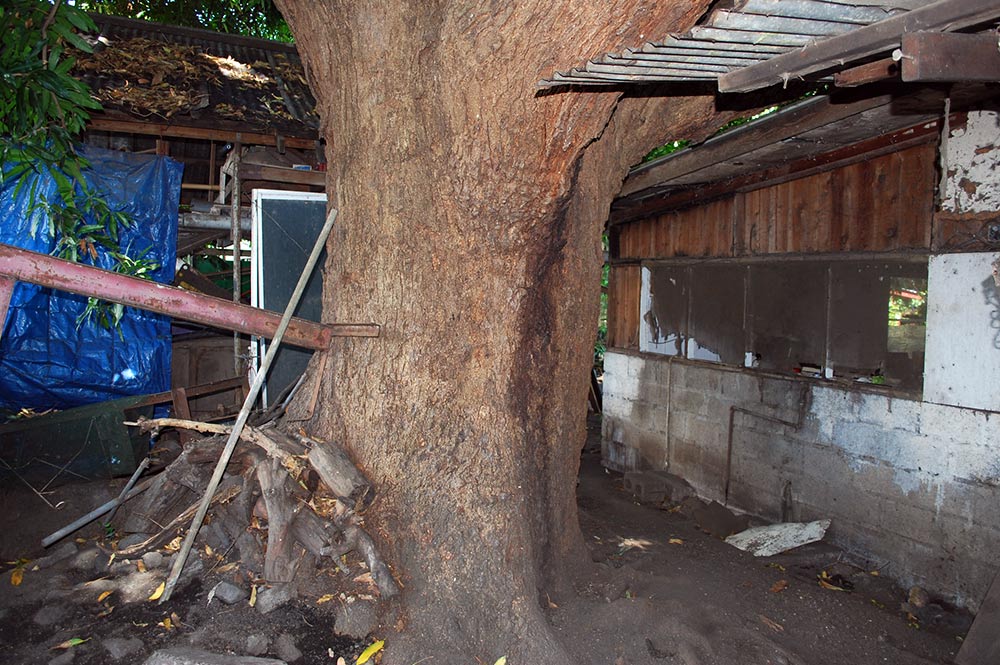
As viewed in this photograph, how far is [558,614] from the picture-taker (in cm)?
363

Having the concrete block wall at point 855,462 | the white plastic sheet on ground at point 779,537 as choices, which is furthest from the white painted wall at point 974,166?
the white plastic sheet on ground at point 779,537

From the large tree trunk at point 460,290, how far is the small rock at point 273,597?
0.51 m

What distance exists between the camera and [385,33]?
3527 mm

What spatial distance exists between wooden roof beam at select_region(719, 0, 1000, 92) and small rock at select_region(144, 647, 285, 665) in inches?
122

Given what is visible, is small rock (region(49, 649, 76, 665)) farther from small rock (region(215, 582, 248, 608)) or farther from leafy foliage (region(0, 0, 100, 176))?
leafy foliage (region(0, 0, 100, 176))

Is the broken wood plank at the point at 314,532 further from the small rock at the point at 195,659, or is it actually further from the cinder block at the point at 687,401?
the cinder block at the point at 687,401

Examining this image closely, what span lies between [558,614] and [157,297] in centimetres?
265

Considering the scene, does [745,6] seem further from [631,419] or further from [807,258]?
[631,419]

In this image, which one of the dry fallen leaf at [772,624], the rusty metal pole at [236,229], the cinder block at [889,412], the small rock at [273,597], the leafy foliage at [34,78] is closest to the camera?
the small rock at [273,597]

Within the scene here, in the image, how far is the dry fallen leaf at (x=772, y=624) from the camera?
12.8 feet

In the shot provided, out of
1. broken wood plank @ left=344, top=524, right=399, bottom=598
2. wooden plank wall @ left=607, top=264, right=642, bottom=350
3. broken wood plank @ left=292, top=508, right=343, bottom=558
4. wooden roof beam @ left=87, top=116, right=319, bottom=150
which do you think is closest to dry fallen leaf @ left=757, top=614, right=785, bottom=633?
broken wood plank @ left=344, top=524, right=399, bottom=598

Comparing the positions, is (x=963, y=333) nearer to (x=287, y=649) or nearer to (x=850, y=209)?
(x=850, y=209)

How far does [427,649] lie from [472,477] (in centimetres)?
84

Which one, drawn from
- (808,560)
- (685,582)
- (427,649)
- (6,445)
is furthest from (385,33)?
(808,560)
